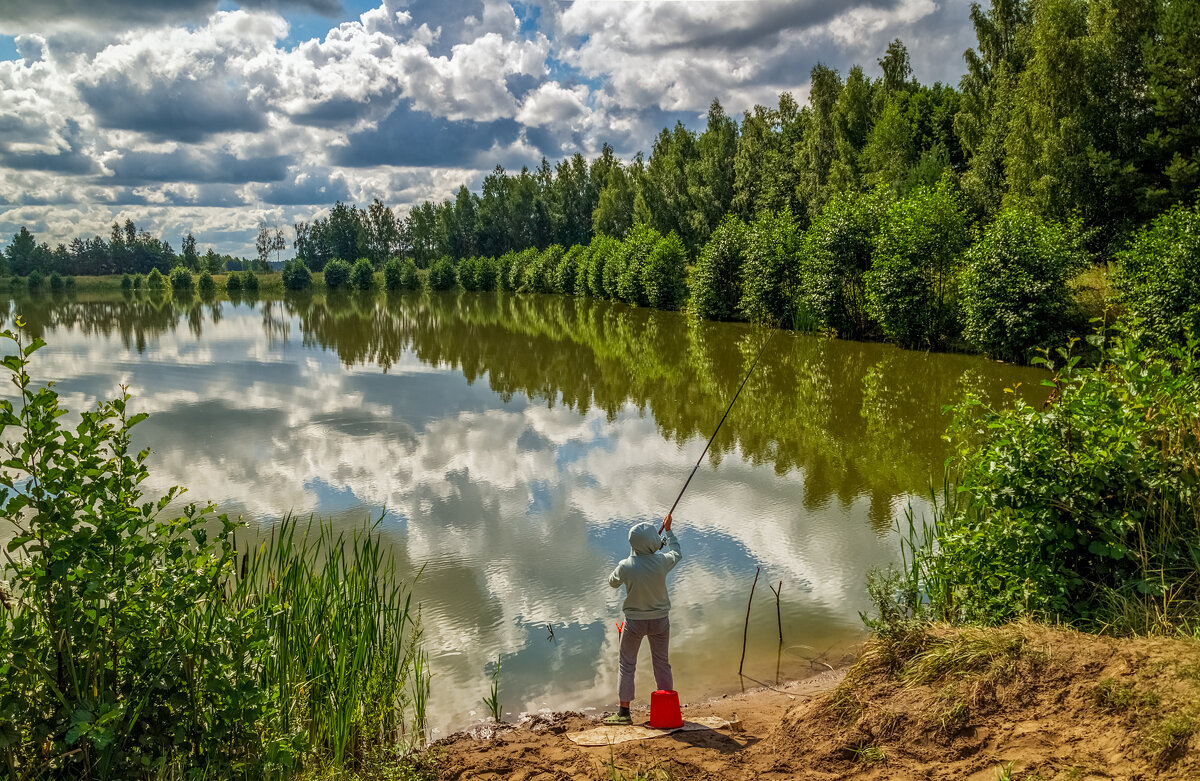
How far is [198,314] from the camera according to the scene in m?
51.6

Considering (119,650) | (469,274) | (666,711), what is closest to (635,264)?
(469,274)

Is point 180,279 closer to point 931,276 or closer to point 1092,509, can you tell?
point 931,276

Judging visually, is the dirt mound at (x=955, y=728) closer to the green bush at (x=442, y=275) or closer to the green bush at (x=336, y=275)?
the green bush at (x=442, y=275)

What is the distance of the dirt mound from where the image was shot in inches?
155

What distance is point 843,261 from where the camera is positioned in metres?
26.9

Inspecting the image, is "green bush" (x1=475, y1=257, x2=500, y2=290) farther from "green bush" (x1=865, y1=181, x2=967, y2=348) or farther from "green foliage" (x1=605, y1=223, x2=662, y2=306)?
"green bush" (x1=865, y1=181, x2=967, y2=348)

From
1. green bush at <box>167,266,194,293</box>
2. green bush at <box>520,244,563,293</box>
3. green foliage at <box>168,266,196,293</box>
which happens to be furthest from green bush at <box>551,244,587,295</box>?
green bush at <box>167,266,194,293</box>

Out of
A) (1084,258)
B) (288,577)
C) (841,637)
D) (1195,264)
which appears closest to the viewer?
(288,577)

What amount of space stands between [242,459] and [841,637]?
1105 cm

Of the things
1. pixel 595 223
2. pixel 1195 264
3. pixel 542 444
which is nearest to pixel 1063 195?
pixel 1195 264

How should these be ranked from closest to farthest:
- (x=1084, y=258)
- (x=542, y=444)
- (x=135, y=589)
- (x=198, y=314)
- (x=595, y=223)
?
1. (x=135, y=589)
2. (x=542, y=444)
3. (x=1084, y=258)
4. (x=198, y=314)
5. (x=595, y=223)

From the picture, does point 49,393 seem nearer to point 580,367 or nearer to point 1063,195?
point 580,367

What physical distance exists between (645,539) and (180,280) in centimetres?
10869

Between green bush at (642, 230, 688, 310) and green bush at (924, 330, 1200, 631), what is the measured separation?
35.8 meters
